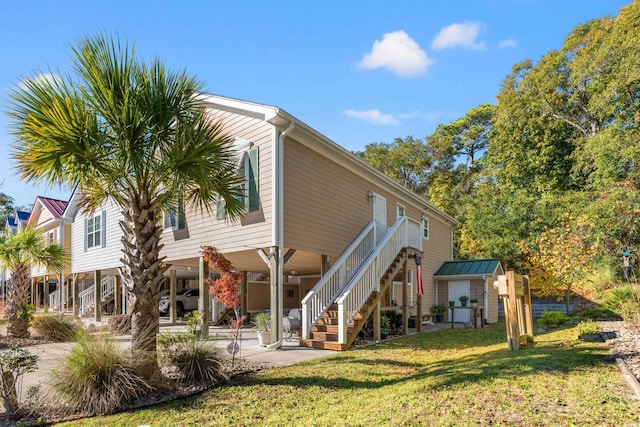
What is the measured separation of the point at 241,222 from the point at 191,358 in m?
5.04

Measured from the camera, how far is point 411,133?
120 feet

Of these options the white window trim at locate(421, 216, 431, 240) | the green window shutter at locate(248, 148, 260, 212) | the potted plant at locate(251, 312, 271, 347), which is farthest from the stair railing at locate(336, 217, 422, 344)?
A: the white window trim at locate(421, 216, 431, 240)

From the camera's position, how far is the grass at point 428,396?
14.8 ft

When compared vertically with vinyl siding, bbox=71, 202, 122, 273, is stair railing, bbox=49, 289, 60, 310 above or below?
below

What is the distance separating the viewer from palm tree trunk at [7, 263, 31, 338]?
12906 millimetres

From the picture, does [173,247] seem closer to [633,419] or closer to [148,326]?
[148,326]

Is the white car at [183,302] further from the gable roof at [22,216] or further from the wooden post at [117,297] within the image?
the gable roof at [22,216]

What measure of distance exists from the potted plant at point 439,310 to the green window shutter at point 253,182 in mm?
11135

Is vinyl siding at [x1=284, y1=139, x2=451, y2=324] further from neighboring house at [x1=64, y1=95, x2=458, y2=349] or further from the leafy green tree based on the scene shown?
the leafy green tree

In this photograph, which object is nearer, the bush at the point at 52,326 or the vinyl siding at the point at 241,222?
the vinyl siding at the point at 241,222

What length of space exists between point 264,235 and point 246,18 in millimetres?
5345

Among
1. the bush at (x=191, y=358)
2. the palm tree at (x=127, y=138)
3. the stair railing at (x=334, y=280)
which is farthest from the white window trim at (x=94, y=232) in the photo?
the bush at (x=191, y=358)

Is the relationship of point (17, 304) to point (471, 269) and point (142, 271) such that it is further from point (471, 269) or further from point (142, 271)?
point (471, 269)

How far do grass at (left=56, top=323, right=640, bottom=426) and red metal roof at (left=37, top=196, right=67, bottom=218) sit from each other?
2220 centimetres
